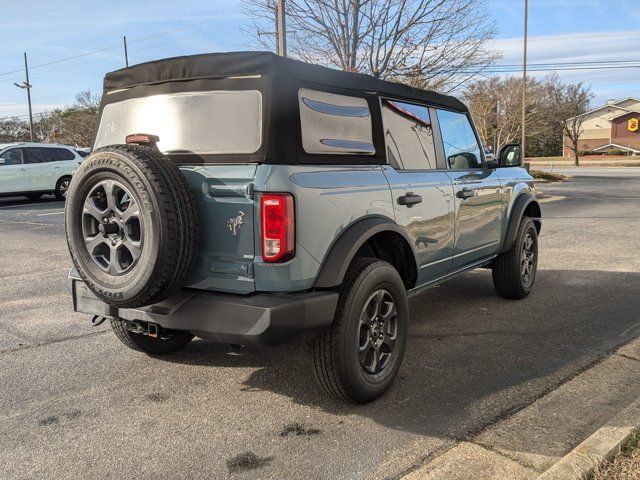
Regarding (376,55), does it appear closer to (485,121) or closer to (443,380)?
(443,380)

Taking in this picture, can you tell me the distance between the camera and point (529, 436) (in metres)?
3.05

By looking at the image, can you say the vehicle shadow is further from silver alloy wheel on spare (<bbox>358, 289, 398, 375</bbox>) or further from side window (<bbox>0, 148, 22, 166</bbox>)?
side window (<bbox>0, 148, 22, 166</bbox>)

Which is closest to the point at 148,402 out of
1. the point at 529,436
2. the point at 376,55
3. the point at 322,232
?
the point at 322,232

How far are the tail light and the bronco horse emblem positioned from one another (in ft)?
0.44

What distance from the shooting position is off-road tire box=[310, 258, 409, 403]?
3.23 metres

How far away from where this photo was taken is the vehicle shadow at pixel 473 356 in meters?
3.46

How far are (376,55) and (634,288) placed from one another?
1113 centimetres

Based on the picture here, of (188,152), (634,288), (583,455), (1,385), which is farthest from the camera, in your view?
(634,288)

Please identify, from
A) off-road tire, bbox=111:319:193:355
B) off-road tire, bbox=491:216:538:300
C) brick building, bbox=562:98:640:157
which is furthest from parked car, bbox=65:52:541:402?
brick building, bbox=562:98:640:157

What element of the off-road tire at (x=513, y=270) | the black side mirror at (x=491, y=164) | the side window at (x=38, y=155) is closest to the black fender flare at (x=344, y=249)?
the black side mirror at (x=491, y=164)

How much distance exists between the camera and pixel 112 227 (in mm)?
3061

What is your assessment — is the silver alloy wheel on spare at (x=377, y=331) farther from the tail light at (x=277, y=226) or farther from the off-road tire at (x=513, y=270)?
the off-road tire at (x=513, y=270)

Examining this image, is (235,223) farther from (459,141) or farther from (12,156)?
(12,156)

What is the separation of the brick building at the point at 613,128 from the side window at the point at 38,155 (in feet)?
226
